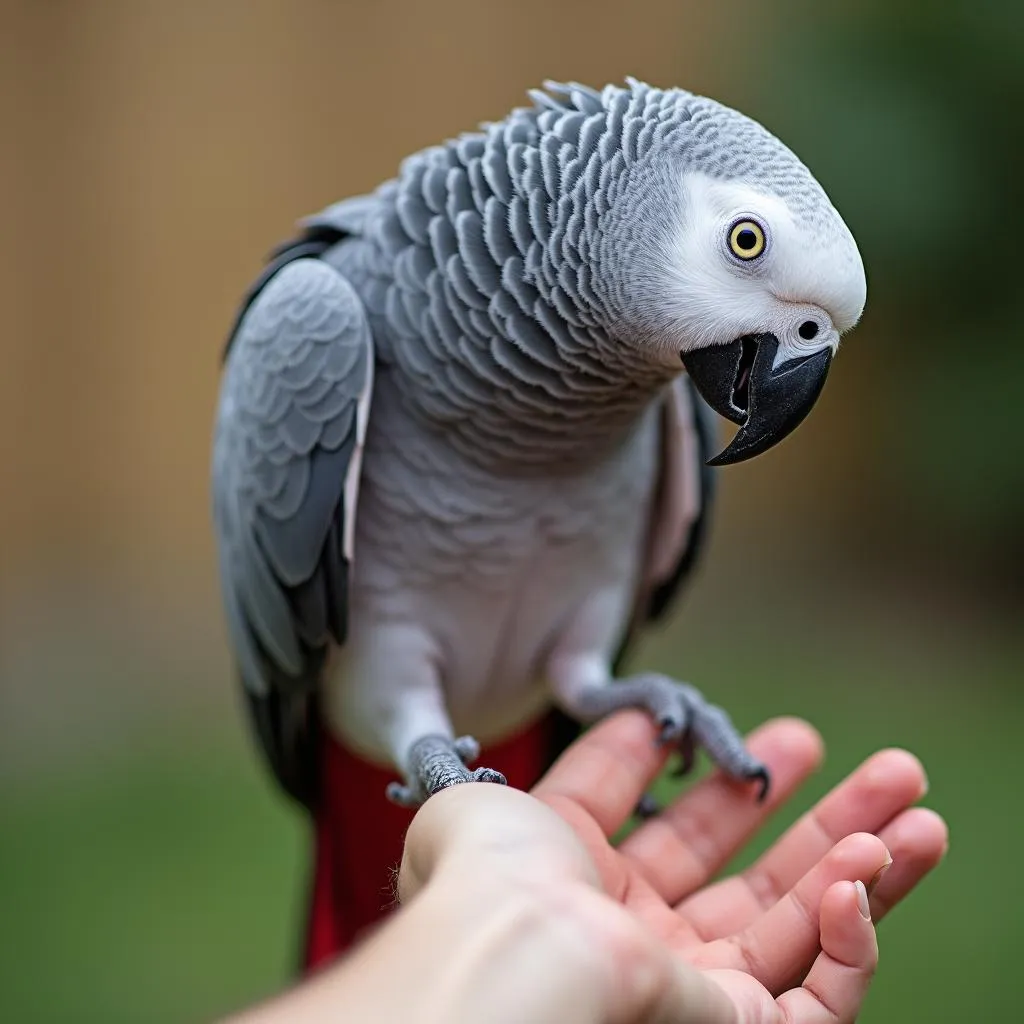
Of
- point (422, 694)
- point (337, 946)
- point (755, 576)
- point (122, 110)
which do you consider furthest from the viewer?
point (755, 576)

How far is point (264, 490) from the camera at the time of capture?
95 cm

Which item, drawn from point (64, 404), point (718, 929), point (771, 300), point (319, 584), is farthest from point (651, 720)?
point (64, 404)

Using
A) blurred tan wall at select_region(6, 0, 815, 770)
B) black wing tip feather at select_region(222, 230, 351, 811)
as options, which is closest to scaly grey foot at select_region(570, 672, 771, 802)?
black wing tip feather at select_region(222, 230, 351, 811)

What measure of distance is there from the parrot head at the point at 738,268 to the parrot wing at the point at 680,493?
29 cm

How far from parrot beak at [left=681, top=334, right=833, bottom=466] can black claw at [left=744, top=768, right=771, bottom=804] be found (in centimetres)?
37

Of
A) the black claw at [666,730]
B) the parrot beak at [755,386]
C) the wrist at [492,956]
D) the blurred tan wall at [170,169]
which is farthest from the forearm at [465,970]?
the blurred tan wall at [170,169]

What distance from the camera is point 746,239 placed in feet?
2.38

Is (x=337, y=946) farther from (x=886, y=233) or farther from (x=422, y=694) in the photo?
(x=886, y=233)

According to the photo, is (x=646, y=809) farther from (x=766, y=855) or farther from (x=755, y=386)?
(x=755, y=386)

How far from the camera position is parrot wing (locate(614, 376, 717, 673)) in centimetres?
110

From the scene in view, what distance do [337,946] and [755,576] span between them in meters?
1.99

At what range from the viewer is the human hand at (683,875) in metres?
0.52

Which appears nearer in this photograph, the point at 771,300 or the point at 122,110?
the point at 771,300

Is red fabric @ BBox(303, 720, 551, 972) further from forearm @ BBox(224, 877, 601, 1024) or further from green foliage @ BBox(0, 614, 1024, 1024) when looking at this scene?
forearm @ BBox(224, 877, 601, 1024)
